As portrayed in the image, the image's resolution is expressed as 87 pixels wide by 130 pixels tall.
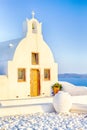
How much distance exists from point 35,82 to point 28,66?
123 centimetres

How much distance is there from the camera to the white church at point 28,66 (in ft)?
59.2

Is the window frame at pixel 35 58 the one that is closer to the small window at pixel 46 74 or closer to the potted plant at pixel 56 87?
the small window at pixel 46 74

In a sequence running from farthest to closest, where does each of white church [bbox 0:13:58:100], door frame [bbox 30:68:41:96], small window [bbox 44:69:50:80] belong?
small window [bbox 44:69:50:80] < door frame [bbox 30:68:41:96] < white church [bbox 0:13:58:100]

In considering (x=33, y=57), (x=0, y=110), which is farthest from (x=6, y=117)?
(x=33, y=57)

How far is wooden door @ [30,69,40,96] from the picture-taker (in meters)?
19.4

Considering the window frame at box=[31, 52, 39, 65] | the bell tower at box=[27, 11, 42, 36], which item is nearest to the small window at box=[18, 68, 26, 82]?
the window frame at box=[31, 52, 39, 65]

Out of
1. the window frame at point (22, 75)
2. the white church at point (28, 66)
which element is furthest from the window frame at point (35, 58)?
the window frame at point (22, 75)

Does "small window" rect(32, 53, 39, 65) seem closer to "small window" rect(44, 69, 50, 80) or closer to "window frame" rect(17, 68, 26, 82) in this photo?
"window frame" rect(17, 68, 26, 82)

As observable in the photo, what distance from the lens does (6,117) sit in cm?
1233

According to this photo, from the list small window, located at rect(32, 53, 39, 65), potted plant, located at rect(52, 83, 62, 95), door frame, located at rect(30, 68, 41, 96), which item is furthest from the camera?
potted plant, located at rect(52, 83, 62, 95)

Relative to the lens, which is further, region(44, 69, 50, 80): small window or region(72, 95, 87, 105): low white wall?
region(44, 69, 50, 80): small window

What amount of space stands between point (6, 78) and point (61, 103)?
17.5 feet

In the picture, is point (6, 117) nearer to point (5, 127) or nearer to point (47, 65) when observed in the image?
point (5, 127)

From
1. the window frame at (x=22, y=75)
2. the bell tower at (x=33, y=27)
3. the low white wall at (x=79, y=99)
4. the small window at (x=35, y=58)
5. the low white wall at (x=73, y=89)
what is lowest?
the low white wall at (x=79, y=99)
